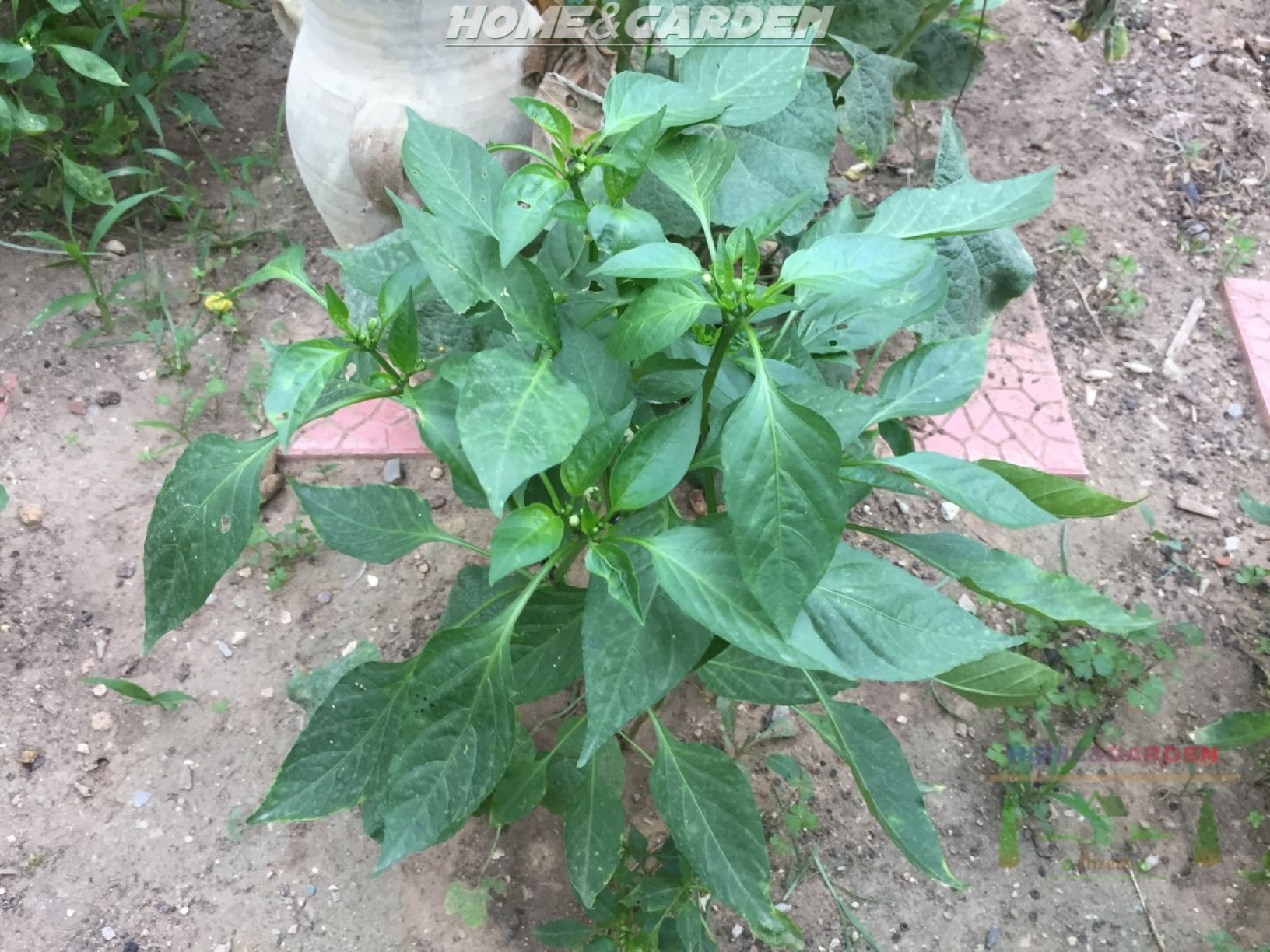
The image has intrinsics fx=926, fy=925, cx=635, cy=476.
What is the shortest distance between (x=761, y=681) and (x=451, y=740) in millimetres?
398

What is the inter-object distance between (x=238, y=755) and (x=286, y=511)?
52 cm

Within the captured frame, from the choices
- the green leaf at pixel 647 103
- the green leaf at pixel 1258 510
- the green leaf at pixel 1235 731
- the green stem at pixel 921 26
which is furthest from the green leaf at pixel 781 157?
the green leaf at pixel 1235 731

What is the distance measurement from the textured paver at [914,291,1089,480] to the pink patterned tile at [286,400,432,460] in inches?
44.9

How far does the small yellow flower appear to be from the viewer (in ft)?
7.13

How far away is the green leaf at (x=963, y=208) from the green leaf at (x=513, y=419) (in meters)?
0.42

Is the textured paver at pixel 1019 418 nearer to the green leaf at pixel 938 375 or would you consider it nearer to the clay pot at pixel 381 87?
the green leaf at pixel 938 375

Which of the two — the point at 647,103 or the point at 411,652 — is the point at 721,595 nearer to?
the point at 647,103

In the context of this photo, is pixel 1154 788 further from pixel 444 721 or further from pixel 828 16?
pixel 828 16

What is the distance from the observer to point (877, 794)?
3.57 feet

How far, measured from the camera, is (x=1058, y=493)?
1174 mm

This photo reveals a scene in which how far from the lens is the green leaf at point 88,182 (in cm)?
221

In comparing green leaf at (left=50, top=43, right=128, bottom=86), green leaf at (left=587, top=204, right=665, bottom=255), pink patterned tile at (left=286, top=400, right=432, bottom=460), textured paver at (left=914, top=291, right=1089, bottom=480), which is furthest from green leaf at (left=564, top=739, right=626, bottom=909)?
green leaf at (left=50, top=43, right=128, bottom=86)

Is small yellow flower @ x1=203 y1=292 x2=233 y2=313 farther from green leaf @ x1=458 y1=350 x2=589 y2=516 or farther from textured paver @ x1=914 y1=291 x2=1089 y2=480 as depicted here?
textured paver @ x1=914 y1=291 x2=1089 y2=480

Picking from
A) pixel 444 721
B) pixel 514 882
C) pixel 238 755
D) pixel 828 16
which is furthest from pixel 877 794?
pixel 828 16
